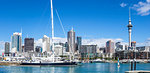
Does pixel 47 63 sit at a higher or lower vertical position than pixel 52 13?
lower

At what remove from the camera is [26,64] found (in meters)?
144

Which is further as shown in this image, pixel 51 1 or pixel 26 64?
pixel 26 64

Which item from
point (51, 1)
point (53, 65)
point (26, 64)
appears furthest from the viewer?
point (26, 64)

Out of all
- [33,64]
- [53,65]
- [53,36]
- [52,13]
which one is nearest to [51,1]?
[52,13]

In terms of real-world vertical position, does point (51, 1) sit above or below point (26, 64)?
above

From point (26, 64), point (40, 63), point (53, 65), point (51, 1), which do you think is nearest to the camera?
point (51, 1)

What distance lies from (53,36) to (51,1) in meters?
16.0

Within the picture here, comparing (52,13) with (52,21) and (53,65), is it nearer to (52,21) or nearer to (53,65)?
(52,21)

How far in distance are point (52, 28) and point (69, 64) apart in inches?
882

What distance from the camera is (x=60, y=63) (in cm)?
12606

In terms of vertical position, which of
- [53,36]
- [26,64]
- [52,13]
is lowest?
[26,64]

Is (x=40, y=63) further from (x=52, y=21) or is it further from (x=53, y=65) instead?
(x=52, y=21)

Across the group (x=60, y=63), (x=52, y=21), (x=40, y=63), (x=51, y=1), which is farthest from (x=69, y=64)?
(x=51, y=1)

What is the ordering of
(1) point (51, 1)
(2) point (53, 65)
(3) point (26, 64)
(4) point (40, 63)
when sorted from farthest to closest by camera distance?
(3) point (26, 64) → (4) point (40, 63) → (2) point (53, 65) → (1) point (51, 1)
